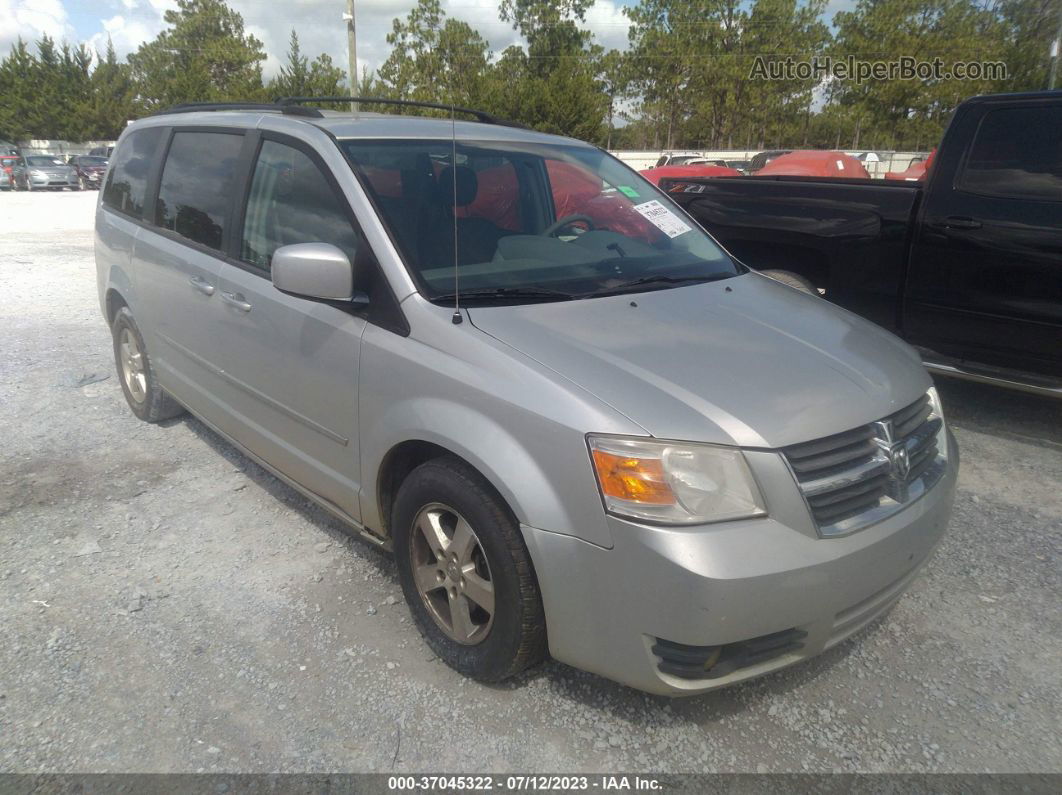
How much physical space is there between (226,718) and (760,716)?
165 centimetres

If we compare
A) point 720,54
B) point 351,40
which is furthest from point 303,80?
point 720,54

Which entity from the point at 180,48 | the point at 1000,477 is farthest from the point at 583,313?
the point at 180,48

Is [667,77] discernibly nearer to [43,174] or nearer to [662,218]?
[43,174]

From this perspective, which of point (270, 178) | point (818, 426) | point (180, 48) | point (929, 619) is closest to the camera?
point (818, 426)

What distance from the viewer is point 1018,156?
4.61 metres

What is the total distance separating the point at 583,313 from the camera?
2.72 meters

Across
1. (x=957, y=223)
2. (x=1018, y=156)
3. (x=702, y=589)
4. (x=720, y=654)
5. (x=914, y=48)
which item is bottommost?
(x=720, y=654)

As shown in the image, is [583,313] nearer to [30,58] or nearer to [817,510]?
[817,510]

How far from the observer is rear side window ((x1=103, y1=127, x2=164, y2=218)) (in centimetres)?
451

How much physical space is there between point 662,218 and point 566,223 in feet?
1.60

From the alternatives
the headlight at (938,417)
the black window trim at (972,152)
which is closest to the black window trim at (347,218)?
the headlight at (938,417)

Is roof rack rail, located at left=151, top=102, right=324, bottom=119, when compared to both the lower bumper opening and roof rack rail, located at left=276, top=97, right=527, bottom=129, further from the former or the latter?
the lower bumper opening

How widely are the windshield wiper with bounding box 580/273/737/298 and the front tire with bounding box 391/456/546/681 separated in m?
0.87

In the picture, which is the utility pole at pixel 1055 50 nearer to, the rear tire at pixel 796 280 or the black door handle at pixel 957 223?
A: the rear tire at pixel 796 280
